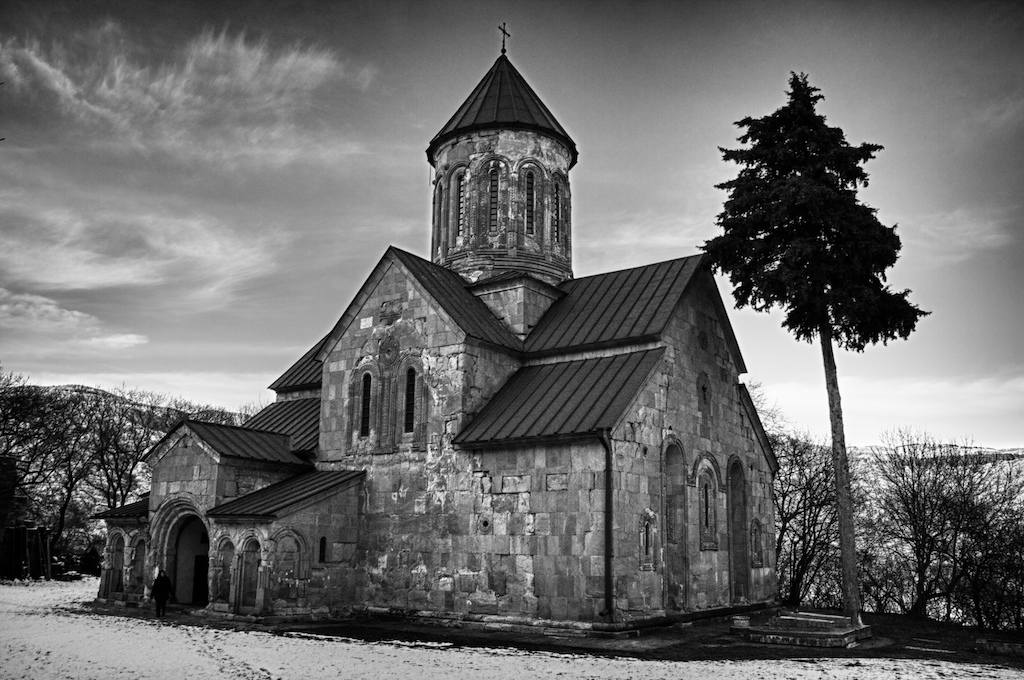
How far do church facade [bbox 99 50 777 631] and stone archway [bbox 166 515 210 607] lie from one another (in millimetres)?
58

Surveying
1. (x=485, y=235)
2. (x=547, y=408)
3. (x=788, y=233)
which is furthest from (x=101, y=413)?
(x=788, y=233)

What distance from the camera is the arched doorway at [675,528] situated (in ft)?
55.3

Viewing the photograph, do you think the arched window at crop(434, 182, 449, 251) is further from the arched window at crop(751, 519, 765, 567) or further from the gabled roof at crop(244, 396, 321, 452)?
the arched window at crop(751, 519, 765, 567)

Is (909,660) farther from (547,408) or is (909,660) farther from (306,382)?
(306,382)

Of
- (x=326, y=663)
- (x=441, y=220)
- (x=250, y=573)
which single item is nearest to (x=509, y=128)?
(x=441, y=220)

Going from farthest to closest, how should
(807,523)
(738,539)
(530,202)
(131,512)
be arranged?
(807,523), (530,202), (131,512), (738,539)

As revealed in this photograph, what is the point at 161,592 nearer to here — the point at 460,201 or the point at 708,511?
the point at 708,511

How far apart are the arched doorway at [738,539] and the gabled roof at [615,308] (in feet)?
15.0

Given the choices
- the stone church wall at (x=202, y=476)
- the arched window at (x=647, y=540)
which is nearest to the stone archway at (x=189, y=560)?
the stone church wall at (x=202, y=476)

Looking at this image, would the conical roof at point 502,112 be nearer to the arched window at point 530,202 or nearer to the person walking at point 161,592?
the arched window at point 530,202

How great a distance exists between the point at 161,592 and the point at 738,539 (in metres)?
13.2

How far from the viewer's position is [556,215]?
23141 millimetres

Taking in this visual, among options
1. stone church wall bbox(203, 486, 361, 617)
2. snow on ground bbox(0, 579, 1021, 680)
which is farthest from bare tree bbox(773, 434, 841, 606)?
snow on ground bbox(0, 579, 1021, 680)

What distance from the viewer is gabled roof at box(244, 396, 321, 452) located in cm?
2114
